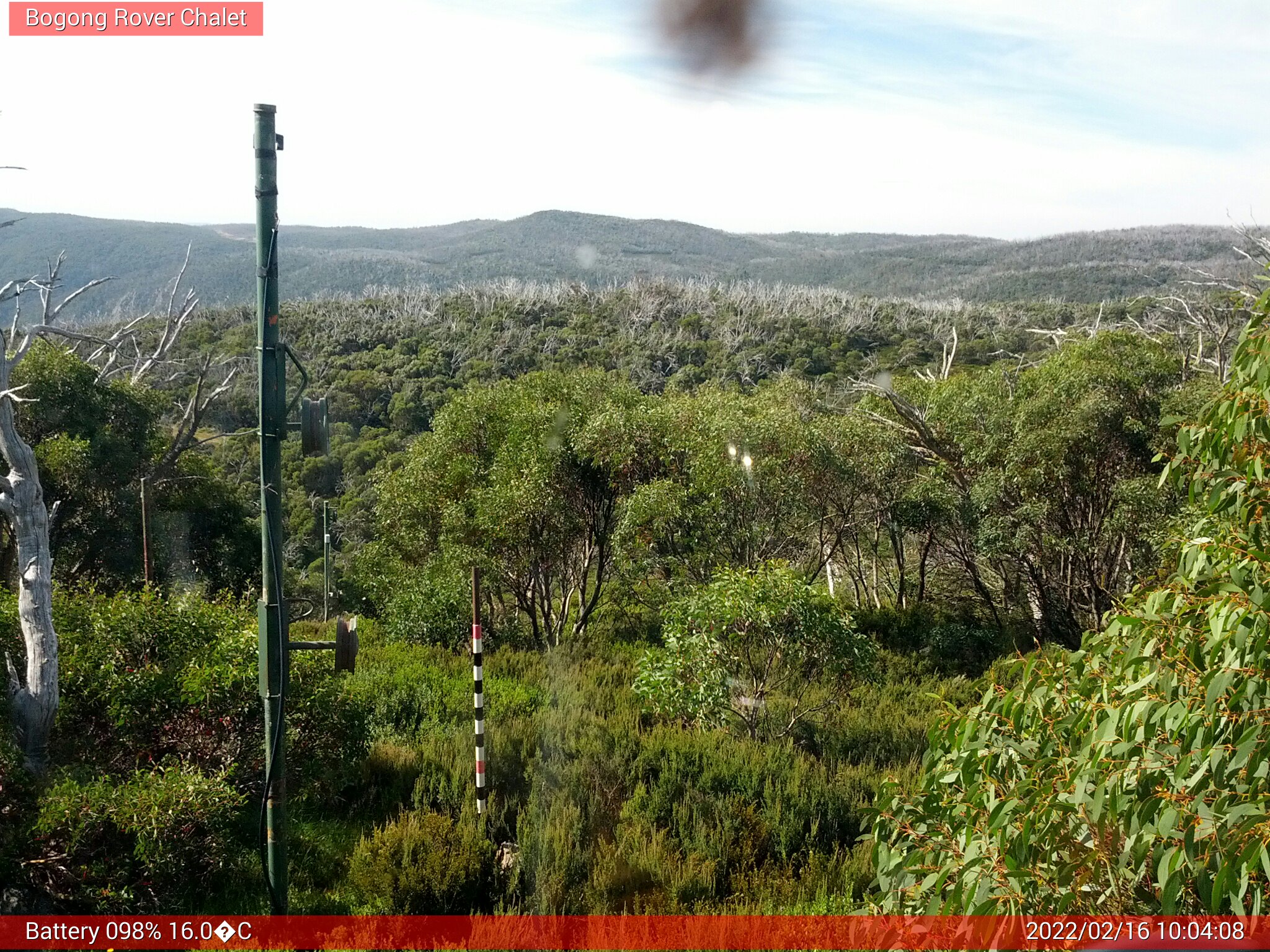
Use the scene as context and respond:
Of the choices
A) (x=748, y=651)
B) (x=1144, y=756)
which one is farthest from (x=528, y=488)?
(x=1144, y=756)

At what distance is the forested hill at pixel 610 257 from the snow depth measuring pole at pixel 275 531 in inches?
213

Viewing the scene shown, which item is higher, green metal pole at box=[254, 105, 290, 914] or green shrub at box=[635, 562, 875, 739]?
green metal pole at box=[254, 105, 290, 914]

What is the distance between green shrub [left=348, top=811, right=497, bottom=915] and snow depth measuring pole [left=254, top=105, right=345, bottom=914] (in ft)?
2.57

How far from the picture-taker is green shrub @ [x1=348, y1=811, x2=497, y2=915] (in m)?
5.61

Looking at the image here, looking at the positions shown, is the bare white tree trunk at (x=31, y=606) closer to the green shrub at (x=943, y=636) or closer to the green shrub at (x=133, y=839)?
the green shrub at (x=133, y=839)

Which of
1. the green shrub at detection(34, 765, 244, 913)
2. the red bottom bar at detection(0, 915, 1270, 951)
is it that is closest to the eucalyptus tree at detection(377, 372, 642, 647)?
the green shrub at detection(34, 765, 244, 913)

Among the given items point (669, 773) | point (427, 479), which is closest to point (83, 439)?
point (427, 479)

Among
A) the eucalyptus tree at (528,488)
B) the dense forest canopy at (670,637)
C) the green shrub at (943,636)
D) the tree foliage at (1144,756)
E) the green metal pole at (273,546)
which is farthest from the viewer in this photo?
the green shrub at (943,636)

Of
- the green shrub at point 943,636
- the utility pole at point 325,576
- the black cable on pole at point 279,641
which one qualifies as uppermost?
the black cable on pole at point 279,641

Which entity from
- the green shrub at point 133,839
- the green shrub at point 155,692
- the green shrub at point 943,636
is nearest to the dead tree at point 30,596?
the green shrub at point 155,692

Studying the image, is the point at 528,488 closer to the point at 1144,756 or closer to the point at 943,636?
the point at 943,636

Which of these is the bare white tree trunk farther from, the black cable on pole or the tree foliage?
the tree foliage

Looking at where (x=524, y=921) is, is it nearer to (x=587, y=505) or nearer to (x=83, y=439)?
(x=587, y=505)

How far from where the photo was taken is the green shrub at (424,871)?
561 centimetres
